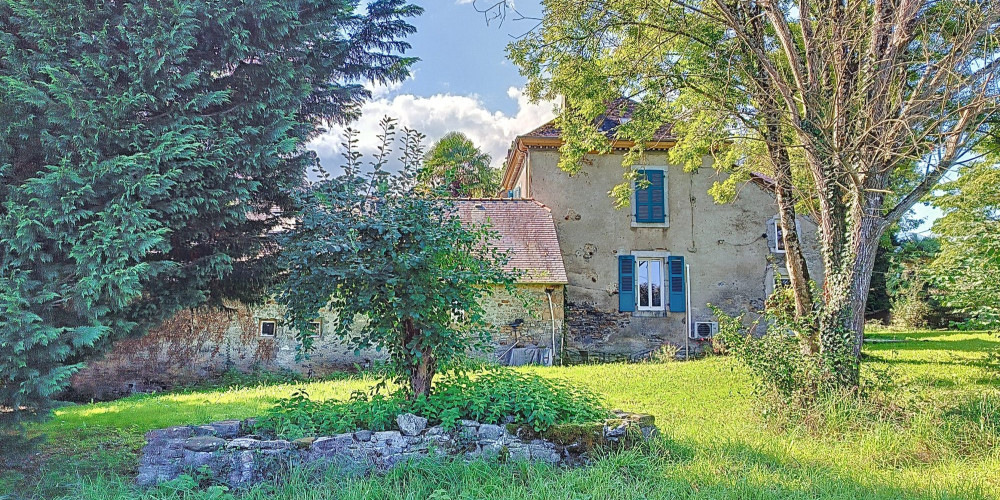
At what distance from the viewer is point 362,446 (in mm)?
5164

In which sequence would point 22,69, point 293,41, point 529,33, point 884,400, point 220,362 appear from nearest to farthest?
point 22,69 < point 293,41 < point 884,400 < point 529,33 < point 220,362

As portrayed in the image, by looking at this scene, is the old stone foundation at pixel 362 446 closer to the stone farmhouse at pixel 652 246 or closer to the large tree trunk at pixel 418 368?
the large tree trunk at pixel 418 368

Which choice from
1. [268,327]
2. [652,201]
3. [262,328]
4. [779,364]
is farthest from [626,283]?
[262,328]

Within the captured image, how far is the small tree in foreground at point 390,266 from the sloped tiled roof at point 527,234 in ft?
26.4

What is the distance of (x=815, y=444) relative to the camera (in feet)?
19.8

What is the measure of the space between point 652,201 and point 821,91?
30.3ft

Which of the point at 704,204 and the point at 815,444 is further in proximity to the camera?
the point at 704,204

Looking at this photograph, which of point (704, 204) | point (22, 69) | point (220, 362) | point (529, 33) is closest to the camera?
point (22, 69)

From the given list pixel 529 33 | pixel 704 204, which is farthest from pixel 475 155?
pixel 529 33

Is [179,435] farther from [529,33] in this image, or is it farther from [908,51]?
[908,51]

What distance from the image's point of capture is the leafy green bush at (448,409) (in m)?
5.44

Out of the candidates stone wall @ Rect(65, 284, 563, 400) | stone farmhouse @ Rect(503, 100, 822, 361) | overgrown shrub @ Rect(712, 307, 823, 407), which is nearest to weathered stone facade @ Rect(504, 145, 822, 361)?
stone farmhouse @ Rect(503, 100, 822, 361)

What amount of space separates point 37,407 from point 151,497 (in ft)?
4.29

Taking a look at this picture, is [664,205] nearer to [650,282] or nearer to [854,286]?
[650,282]
